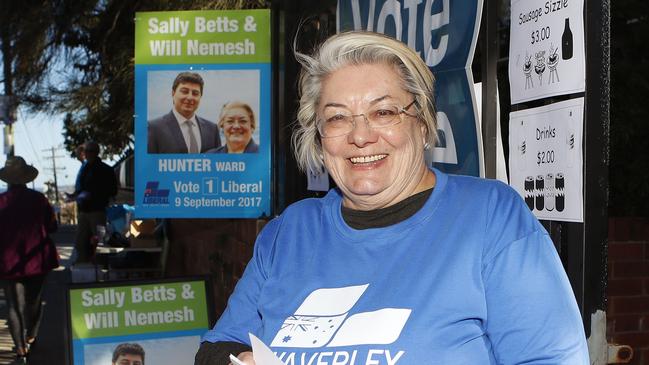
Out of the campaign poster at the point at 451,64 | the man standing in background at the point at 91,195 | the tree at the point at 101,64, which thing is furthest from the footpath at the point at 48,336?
the campaign poster at the point at 451,64

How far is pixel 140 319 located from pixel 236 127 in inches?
43.4

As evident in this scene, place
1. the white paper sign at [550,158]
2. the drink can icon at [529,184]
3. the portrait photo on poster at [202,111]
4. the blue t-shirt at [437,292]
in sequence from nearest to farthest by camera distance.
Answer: the blue t-shirt at [437,292] < the white paper sign at [550,158] < the drink can icon at [529,184] < the portrait photo on poster at [202,111]

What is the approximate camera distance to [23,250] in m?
7.74

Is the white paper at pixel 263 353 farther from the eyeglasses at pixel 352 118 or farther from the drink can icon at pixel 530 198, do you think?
the drink can icon at pixel 530 198

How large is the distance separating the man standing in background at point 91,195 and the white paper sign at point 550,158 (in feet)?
31.1

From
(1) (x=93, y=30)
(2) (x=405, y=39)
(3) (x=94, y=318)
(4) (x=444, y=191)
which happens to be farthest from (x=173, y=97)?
(1) (x=93, y=30)

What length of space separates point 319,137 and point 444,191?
0.39m

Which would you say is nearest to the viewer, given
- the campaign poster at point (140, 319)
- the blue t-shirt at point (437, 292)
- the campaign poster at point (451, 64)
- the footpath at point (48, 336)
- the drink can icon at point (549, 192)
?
the blue t-shirt at point (437, 292)

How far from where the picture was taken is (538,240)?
1.65m

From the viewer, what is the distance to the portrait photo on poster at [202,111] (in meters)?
4.66

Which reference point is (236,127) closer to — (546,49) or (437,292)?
(546,49)

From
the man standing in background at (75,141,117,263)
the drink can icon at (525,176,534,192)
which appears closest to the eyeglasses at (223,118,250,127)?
the drink can icon at (525,176,534,192)

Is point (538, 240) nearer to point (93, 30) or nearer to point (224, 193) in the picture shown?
point (224, 193)

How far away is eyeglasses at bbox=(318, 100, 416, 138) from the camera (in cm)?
189
